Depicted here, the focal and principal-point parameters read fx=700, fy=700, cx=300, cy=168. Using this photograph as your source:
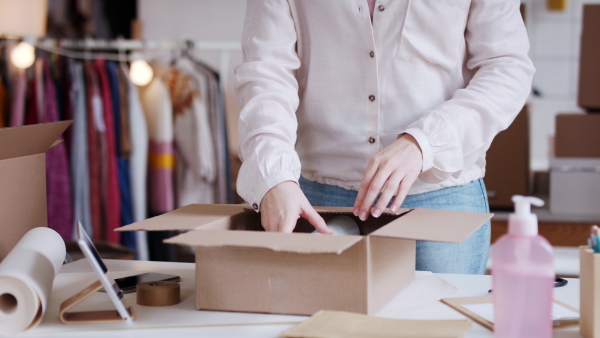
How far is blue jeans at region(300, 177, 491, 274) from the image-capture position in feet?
4.01

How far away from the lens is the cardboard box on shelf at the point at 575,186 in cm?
202

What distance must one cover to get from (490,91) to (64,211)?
1793mm

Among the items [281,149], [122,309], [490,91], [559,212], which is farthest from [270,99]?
[559,212]

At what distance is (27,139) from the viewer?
113cm

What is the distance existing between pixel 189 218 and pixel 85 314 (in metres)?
0.21

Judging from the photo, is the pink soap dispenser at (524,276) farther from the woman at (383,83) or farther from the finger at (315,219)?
the woman at (383,83)

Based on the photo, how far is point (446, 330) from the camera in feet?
2.46

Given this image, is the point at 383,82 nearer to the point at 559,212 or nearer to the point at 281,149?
the point at 281,149

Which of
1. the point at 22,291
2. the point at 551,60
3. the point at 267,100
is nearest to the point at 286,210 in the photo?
the point at 267,100

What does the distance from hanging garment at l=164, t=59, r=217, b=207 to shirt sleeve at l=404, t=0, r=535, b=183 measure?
1.54 m

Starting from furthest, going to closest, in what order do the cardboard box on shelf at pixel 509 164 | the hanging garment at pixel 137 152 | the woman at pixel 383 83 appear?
the hanging garment at pixel 137 152, the cardboard box on shelf at pixel 509 164, the woman at pixel 383 83

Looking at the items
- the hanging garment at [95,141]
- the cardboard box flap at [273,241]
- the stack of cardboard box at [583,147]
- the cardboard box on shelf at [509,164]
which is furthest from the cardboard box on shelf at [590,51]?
the hanging garment at [95,141]

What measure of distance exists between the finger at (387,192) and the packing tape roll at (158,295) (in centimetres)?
30

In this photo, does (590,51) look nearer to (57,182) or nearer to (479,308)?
(479,308)
